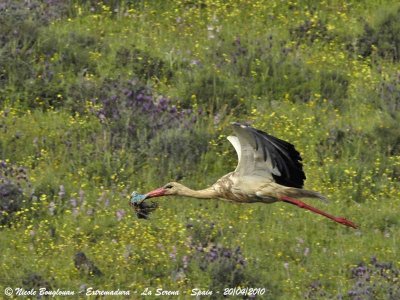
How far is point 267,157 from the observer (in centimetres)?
1188

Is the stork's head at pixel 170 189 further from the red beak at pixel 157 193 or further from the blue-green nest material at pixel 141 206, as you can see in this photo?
the blue-green nest material at pixel 141 206

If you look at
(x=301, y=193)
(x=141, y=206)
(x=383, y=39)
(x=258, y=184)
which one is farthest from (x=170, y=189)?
(x=383, y=39)

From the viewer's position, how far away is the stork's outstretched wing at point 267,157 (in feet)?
37.7

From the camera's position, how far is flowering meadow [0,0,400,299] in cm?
1170

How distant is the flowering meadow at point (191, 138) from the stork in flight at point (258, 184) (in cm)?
26

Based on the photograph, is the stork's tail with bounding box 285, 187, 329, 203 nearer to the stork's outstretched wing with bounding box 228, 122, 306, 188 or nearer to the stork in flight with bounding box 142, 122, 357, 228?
the stork in flight with bounding box 142, 122, 357, 228

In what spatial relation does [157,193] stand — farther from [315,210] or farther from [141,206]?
[315,210]

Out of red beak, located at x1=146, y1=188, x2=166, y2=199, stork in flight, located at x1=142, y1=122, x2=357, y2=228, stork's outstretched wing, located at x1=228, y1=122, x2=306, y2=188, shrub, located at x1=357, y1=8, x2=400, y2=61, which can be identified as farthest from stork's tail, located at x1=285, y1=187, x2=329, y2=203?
shrub, located at x1=357, y1=8, x2=400, y2=61

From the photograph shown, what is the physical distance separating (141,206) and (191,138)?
1.21 metres

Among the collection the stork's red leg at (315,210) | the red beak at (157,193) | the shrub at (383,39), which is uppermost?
the shrub at (383,39)

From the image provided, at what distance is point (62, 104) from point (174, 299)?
344 centimetres

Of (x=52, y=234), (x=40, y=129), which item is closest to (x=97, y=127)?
(x=40, y=129)

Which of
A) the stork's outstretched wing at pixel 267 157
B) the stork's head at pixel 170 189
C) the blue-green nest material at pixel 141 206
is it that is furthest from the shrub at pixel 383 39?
the blue-green nest material at pixel 141 206

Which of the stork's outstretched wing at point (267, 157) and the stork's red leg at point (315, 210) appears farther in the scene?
the stork's red leg at point (315, 210)
